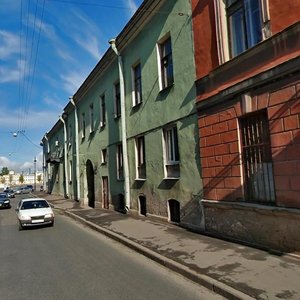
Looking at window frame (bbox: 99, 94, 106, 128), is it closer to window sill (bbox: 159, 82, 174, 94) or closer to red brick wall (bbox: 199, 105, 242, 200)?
window sill (bbox: 159, 82, 174, 94)

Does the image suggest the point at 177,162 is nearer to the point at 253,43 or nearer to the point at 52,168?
the point at 253,43

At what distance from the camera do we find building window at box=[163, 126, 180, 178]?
41.8 feet

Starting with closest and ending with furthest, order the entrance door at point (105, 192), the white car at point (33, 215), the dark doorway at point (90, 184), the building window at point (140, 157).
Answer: the white car at point (33, 215), the building window at point (140, 157), the entrance door at point (105, 192), the dark doorway at point (90, 184)

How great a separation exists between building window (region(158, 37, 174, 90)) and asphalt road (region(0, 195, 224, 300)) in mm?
5957

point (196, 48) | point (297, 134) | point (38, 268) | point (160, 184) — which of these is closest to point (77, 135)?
point (160, 184)

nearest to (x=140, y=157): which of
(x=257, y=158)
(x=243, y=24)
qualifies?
(x=257, y=158)

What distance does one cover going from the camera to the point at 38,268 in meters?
7.92

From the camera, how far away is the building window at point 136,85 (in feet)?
52.3

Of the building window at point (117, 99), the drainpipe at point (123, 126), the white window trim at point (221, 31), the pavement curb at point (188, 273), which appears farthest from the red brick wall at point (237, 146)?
the building window at point (117, 99)

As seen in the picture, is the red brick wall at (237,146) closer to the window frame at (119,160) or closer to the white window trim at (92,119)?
the window frame at (119,160)

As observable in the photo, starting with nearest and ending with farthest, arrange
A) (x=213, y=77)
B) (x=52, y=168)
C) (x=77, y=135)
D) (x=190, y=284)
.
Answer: (x=190, y=284)
(x=213, y=77)
(x=77, y=135)
(x=52, y=168)

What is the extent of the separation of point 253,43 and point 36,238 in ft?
30.3

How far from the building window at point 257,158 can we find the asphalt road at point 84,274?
2.93 meters

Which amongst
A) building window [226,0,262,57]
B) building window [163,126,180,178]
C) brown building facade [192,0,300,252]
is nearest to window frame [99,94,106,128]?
building window [163,126,180,178]
